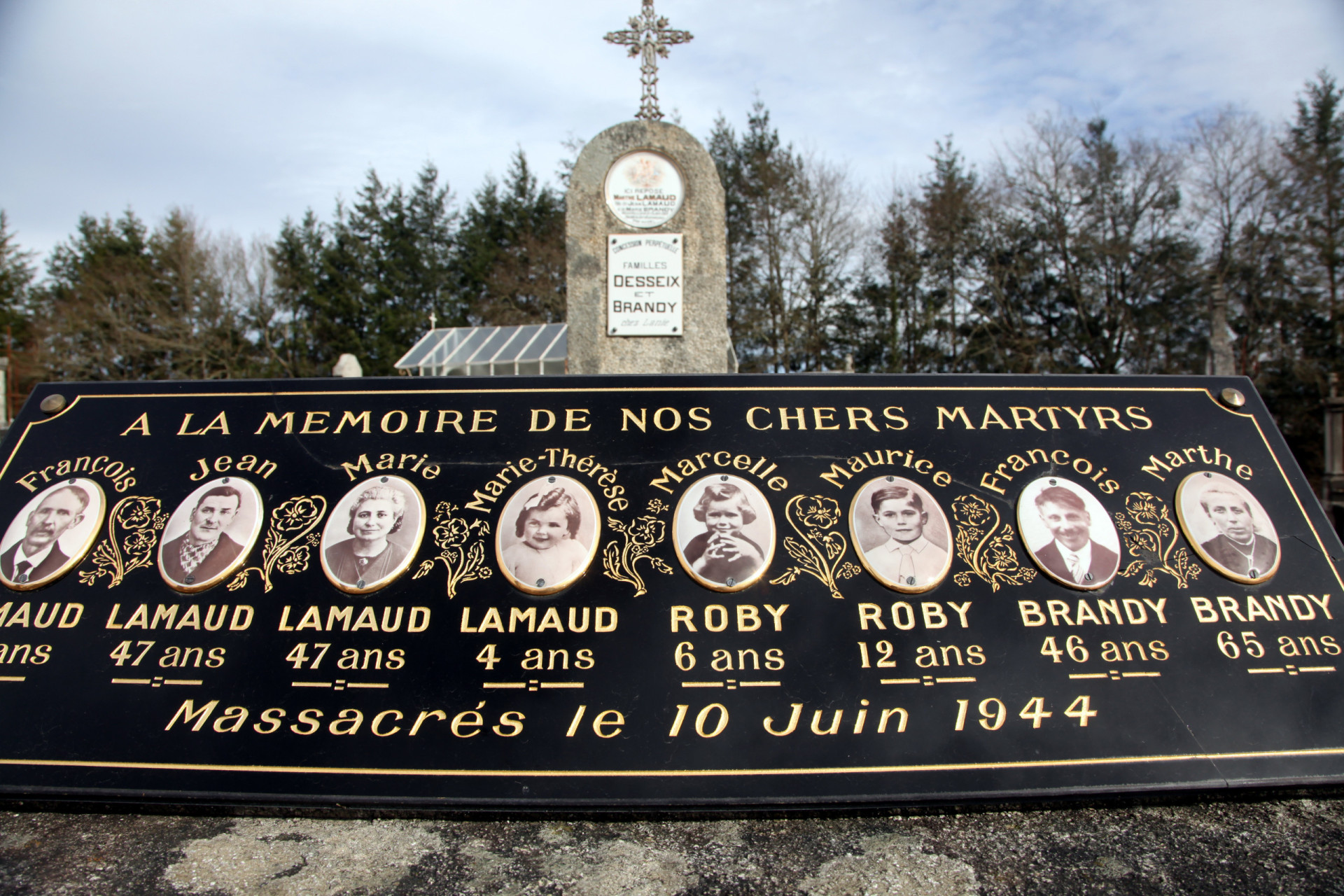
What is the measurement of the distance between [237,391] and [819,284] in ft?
76.8

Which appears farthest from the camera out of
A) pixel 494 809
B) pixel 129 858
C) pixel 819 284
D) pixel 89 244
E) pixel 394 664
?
pixel 89 244

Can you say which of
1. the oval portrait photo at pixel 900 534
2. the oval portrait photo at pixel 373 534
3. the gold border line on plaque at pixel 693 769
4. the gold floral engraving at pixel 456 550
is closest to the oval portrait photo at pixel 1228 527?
the gold border line on plaque at pixel 693 769

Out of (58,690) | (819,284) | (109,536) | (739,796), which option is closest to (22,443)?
(109,536)

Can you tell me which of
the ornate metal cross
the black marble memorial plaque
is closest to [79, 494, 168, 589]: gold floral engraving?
the black marble memorial plaque

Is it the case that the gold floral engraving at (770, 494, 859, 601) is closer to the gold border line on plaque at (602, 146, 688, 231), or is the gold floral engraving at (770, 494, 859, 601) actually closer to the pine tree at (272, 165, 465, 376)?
the gold border line on plaque at (602, 146, 688, 231)

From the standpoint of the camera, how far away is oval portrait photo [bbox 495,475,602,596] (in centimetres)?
223

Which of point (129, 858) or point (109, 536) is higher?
point (109, 536)

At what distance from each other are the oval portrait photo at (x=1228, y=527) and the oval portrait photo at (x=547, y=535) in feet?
6.82

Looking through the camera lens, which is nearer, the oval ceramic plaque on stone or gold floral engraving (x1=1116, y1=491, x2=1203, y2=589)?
gold floral engraving (x1=1116, y1=491, x2=1203, y2=589)

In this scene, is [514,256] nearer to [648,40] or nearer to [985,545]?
[648,40]

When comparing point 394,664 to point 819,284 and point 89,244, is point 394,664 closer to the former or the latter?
point 819,284

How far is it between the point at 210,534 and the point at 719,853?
1.97m

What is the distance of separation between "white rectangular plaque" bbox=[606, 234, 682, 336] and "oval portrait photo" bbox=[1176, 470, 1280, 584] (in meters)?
3.50

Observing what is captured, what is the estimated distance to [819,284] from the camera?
960 inches
